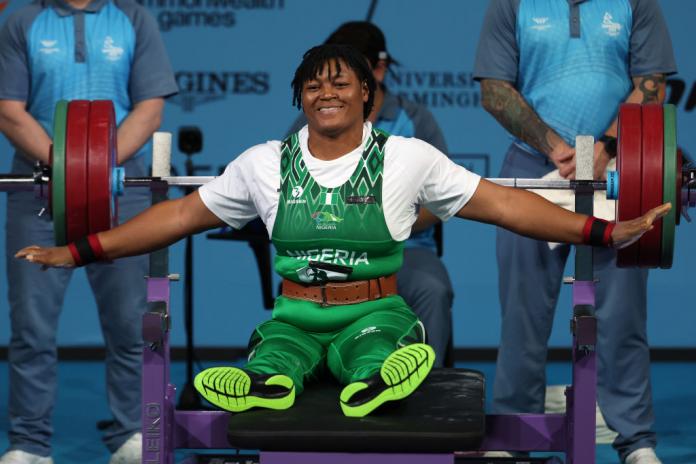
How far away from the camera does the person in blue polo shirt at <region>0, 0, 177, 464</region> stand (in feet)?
16.7

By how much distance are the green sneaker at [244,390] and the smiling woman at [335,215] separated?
0.17 meters

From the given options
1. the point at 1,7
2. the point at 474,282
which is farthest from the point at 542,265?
the point at 1,7

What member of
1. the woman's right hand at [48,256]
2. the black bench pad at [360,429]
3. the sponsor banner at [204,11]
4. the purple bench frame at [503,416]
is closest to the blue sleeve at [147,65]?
the purple bench frame at [503,416]

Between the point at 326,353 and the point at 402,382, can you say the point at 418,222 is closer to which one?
the point at 326,353

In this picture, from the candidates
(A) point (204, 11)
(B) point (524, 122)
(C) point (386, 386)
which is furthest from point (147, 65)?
(C) point (386, 386)

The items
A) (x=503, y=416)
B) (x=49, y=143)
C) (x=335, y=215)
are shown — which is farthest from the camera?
(x=49, y=143)

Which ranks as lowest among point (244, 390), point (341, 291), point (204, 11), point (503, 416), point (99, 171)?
point (503, 416)

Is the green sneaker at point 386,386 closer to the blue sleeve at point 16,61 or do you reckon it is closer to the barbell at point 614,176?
the barbell at point 614,176

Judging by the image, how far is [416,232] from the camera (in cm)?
512

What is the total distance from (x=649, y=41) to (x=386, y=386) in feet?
6.70

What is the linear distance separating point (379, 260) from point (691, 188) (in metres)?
0.93

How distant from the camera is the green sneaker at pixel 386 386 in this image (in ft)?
11.5

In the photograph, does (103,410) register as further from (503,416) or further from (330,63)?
(330,63)

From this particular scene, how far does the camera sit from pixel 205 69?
7.14 m
